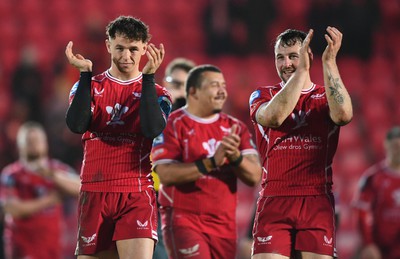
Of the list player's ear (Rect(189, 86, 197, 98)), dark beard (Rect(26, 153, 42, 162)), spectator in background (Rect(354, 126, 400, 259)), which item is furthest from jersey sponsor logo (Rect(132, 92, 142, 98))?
dark beard (Rect(26, 153, 42, 162))

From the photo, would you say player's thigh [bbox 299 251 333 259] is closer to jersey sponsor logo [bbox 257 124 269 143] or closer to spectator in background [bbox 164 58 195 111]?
jersey sponsor logo [bbox 257 124 269 143]

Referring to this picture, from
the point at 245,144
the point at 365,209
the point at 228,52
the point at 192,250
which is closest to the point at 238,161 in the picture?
the point at 245,144

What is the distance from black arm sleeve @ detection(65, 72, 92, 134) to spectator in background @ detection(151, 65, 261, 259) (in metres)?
1.38

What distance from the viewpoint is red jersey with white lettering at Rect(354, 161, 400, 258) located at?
9125 mm

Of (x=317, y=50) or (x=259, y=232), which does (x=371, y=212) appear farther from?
(x=317, y=50)

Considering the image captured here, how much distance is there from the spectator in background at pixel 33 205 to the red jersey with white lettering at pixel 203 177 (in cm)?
325

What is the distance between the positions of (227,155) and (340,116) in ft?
4.33

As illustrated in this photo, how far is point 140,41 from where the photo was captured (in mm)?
5828

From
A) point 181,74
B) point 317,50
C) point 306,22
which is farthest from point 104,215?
point 306,22

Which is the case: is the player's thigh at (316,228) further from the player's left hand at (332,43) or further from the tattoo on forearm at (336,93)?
the player's left hand at (332,43)

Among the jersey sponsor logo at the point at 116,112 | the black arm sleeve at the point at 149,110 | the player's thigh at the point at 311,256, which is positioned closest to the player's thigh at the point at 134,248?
the black arm sleeve at the point at 149,110

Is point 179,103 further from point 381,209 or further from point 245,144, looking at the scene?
point 381,209

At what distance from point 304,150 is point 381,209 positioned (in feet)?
12.3

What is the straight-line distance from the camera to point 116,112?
19.2 ft
